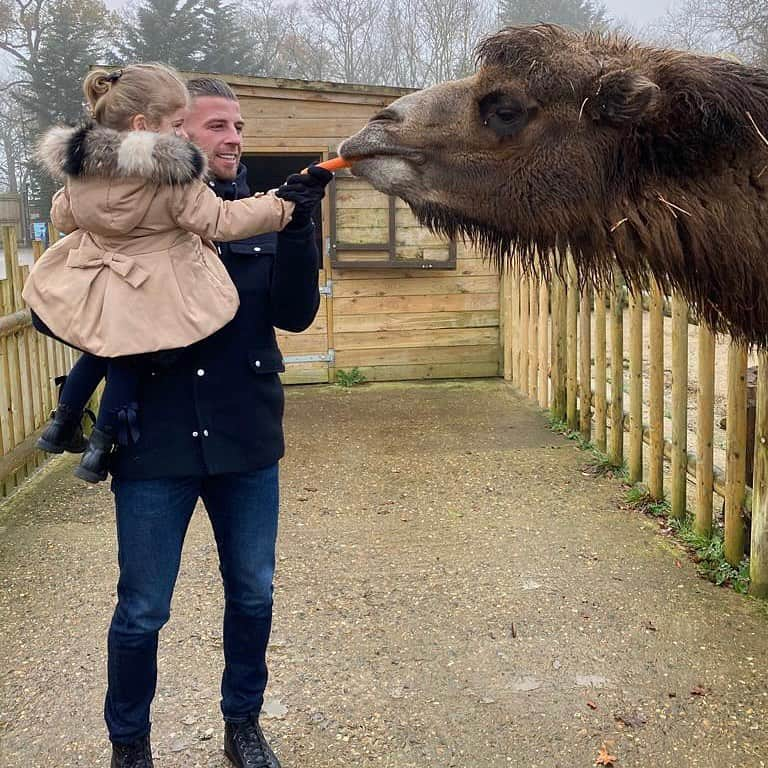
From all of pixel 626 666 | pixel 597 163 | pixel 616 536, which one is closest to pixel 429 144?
pixel 597 163

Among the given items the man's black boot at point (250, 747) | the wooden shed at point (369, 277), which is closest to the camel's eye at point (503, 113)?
the man's black boot at point (250, 747)

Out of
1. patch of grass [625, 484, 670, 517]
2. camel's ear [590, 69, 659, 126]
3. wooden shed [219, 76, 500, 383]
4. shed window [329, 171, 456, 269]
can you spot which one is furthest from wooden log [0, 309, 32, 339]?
camel's ear [590, 69, 659, 126]

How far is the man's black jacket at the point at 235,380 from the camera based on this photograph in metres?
2.51

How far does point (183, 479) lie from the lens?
2547mm

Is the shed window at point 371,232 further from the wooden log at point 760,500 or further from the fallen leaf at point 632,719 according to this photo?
the fallen leaf at point 632,719

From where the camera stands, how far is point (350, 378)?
9711mm

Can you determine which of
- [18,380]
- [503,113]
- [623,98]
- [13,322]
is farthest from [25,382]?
[623,98]

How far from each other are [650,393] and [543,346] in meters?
2.63

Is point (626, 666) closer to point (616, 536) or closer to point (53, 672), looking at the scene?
point (616, 536)

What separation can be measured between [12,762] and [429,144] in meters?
2.51

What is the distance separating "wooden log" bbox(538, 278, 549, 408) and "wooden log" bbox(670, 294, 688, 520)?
117 inches

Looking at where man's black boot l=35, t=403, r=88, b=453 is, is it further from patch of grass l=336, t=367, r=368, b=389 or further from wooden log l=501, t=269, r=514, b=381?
wooden log l=501, t=269, r=514, b=381

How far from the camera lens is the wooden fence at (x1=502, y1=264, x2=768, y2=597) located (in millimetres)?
4430

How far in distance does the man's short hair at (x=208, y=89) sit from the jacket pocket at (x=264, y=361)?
2.48 ft
